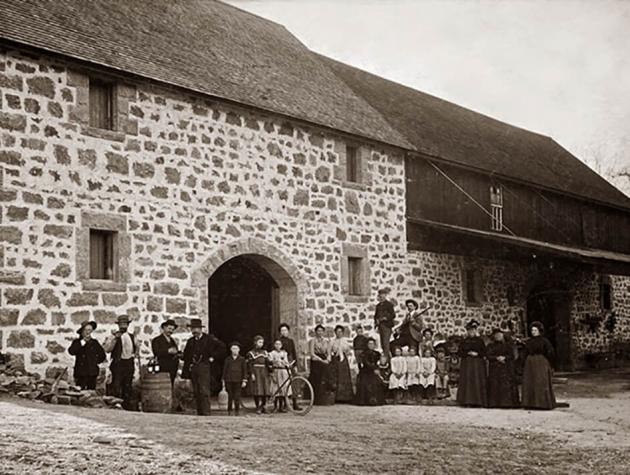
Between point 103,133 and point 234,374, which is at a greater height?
Result: point 103,133

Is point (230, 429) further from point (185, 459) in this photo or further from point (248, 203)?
point (248, 203)

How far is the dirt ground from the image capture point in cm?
684

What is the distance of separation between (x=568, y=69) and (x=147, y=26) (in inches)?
419

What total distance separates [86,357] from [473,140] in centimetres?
1611

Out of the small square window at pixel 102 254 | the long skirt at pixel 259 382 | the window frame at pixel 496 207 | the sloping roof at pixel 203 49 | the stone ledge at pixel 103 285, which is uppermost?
the sloping roof at pixel 203 49

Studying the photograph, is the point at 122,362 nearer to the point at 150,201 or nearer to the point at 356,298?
the point at 150,201

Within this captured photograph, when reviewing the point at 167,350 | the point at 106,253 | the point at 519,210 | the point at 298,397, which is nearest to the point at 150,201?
the point at 106,253

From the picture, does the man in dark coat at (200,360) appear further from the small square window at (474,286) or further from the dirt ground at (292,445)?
the small square window at (474,286)

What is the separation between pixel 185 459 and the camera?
697 centimetres

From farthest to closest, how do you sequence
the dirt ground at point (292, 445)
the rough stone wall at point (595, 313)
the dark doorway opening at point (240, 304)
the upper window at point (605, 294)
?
1. the upper window at point (605, 294)
2. the rough stone wall at point (595, 313)
3. the dark doorway opening at point (240, 304)
4. the dirt ground at point (292, 445)

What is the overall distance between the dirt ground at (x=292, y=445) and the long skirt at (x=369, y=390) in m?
3.20

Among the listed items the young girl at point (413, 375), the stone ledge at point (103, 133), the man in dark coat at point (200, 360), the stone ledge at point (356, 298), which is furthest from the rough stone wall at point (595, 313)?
the stone ledge at point (103, 133)

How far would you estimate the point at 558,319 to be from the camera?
2534 centimetres

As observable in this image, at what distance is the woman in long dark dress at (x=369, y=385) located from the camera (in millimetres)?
15078
